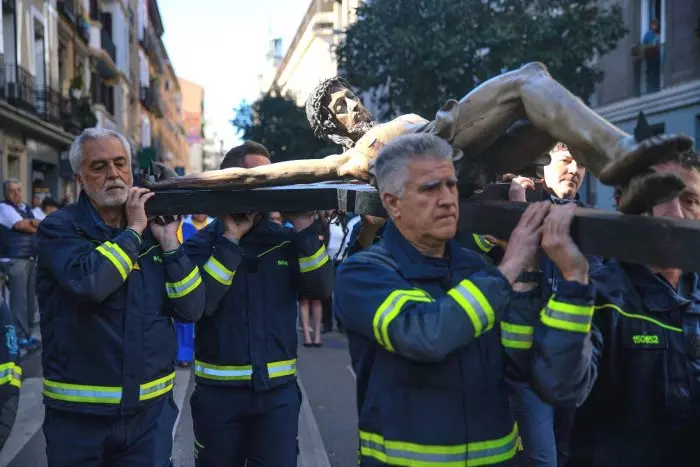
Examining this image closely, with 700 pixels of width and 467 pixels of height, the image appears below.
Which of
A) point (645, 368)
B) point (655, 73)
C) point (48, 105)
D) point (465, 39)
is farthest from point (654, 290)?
point (48, 105)

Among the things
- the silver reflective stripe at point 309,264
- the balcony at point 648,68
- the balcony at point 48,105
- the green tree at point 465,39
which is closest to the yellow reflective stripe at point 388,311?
the silver reflective stripe at point 309,264

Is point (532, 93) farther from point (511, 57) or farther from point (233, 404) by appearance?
point (511, 57)

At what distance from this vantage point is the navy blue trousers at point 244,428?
3.53m

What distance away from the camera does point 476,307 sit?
2.00 meters

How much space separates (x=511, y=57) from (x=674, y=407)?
13849 mm

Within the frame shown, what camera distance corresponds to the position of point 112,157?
10.4 ft

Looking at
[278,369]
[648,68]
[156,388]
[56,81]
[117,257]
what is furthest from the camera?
[56,81]

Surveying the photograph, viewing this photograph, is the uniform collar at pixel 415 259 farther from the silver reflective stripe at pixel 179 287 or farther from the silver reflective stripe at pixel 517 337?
the silver reflective stripe at pixel 179 287

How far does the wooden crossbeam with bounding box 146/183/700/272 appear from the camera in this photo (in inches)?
70.1

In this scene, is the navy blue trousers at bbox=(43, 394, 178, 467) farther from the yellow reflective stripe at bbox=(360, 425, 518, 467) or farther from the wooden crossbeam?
the yellow reflective stripe at bbox=(360, 425, 518, 467)

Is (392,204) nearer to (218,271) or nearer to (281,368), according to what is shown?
(218,271)

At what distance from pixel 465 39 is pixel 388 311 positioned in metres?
13.9

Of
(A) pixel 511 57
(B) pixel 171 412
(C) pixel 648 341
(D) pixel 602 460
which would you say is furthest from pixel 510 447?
(A) pixel 511 57

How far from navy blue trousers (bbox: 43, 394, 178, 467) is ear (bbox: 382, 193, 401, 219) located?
1.48m
